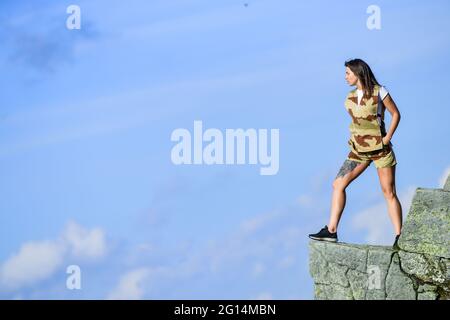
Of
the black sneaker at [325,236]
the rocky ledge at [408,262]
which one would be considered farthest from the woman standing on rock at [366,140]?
the rocky ledge at [408,262]

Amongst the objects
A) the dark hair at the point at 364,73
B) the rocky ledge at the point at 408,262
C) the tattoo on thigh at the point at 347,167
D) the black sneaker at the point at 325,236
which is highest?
the dark hair at the point at 364,73

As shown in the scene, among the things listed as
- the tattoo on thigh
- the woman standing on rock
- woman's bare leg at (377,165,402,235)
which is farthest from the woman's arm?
the tattoo on thigh

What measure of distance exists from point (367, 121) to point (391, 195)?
94cm

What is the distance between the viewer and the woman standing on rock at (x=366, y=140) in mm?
10414

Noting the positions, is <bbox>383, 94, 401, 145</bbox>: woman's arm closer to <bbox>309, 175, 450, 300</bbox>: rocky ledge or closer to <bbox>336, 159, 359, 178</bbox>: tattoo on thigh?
<bbox>336, 159, 359, 178</bbox>: tattoo on thigh

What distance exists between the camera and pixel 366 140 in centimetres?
1052

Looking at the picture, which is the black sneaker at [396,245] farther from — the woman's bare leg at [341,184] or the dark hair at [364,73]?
the dark hair at [364,73]

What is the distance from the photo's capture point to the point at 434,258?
1037cm

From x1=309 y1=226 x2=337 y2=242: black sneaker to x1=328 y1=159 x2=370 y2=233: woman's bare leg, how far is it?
77mm

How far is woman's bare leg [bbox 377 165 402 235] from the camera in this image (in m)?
10.5
